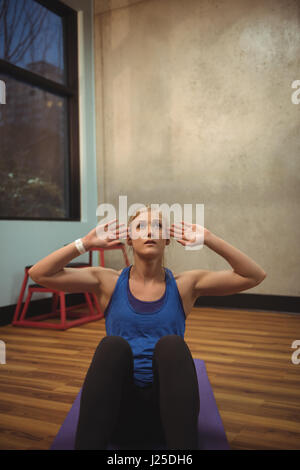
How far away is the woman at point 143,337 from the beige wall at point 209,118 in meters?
2.49

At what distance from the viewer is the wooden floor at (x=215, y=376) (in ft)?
4.77

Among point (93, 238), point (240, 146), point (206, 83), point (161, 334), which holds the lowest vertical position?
point (161, 334)

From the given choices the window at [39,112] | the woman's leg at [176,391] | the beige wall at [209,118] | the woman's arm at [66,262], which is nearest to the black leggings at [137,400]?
the woman's leg at [176,391]

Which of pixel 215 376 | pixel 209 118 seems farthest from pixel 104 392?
pixel 209 118

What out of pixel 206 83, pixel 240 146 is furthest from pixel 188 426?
pixel 206 83

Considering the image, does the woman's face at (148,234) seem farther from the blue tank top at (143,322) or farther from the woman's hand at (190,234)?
the blue tank top at (143,322)

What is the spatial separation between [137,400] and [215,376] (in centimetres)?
→ 96

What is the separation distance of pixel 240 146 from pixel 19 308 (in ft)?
7.73

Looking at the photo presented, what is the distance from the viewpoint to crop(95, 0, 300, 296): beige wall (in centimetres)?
360

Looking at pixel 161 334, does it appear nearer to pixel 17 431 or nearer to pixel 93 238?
pixel 93 238

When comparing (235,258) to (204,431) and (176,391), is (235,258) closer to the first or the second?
(176,391)

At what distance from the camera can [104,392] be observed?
1.04m

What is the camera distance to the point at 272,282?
12.0 ft

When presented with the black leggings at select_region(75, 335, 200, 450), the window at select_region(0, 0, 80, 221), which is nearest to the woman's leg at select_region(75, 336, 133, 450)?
the black leggings at select_region(75, 335, 200, 450)
